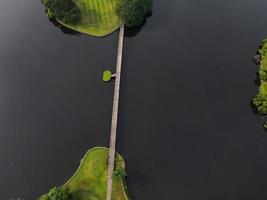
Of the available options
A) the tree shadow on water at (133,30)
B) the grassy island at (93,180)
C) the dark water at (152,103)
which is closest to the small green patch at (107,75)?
the dark water at (152,103)

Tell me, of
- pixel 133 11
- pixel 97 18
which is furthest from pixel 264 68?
pixel 97 18

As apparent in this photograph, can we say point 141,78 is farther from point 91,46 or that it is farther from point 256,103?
point 256,103

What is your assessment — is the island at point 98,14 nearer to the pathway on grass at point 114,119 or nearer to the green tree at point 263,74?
the pathway on grass at point 114,119

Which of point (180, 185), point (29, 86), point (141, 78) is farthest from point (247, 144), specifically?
point (29, 86)

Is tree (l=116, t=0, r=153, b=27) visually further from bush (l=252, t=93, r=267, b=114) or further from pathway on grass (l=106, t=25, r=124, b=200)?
bush (l=252, t=93, r=267, b=114)

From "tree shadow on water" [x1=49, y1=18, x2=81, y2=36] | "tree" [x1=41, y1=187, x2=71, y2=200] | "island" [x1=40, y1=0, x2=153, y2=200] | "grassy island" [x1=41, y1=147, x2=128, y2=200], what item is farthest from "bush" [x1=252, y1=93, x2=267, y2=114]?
"tree shadow on water" [x1=49, y1=18, x2=81, y2=36]

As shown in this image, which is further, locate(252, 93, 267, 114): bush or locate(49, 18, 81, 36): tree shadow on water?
locate(49, 18, 81, 36): tree shadow on water
